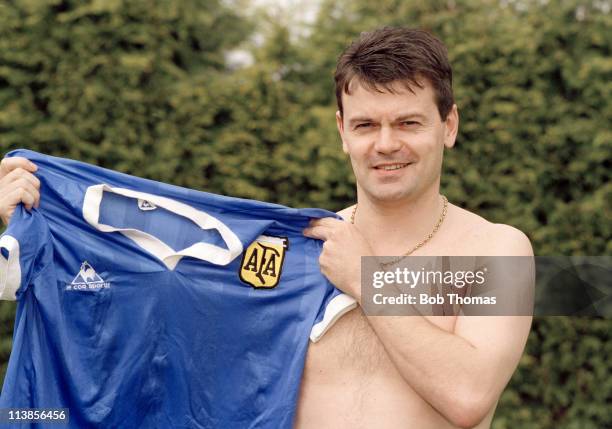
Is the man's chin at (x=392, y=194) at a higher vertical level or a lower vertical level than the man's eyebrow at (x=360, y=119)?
lower

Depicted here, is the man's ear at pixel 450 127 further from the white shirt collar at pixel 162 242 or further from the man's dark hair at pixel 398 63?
the white shirt collar at pixel 162 242

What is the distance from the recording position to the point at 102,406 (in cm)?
263

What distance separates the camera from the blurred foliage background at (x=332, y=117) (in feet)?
15.7

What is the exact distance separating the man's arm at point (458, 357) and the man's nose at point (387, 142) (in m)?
0.56

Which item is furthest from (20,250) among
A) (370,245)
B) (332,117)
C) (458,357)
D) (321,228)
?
(332,117)

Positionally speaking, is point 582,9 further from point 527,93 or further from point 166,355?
point 166,355

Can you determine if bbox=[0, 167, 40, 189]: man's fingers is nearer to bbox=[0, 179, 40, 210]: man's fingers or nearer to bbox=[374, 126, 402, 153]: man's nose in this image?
bbox=[0, 179, 40, 210]: man's fingers

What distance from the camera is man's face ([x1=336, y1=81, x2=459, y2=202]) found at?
2496mm

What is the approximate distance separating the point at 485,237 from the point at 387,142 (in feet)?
1.58

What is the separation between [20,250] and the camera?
250 centimetres

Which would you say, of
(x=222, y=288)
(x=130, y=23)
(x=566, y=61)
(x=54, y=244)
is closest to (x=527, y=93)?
(x=566, y=61)

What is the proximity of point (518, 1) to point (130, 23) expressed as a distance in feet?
8.47

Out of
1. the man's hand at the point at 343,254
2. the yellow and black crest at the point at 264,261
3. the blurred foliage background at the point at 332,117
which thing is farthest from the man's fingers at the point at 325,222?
the blurred foliage background at the point at 332,117

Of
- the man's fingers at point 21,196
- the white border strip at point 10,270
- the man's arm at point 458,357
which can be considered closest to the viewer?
the man's arm at point 458,357
